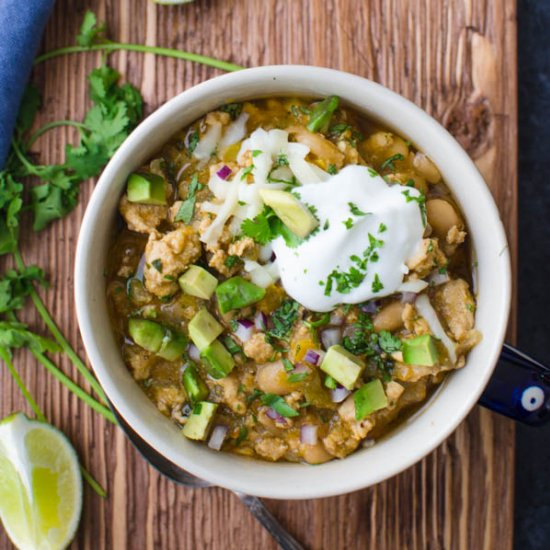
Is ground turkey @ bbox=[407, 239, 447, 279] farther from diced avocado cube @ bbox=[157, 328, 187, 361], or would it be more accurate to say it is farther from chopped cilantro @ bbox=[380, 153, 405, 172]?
diced avocado cube @ bbox=[157, 328, 187, 361]

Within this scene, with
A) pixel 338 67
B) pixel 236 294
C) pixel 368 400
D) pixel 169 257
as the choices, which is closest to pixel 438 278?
pixel 368 400

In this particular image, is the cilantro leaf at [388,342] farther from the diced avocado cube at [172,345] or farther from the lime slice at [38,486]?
the lime slice at [38,486]

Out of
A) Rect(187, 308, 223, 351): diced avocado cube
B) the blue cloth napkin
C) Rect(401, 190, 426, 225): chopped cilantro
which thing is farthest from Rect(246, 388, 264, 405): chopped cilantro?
the blue cloth napkin

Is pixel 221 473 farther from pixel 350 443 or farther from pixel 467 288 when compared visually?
pixel 467 288

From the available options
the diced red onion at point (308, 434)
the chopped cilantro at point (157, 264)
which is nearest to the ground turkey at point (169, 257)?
the chopped cilantro at point (157, 264)

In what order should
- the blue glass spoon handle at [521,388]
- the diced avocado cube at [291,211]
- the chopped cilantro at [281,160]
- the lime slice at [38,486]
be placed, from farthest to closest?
the lime slice at [38,486], the blue glass spoon handle at [521,388], the chopped cilantro at [281,160], the diced avocado cube at [291,211]

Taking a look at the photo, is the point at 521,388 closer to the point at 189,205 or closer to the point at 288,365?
the point at 288,365
